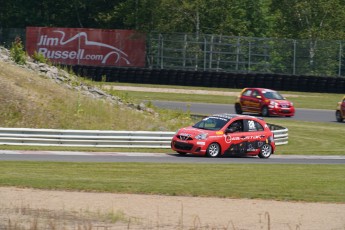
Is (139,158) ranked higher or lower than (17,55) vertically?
lower

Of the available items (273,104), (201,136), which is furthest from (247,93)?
(201,136)

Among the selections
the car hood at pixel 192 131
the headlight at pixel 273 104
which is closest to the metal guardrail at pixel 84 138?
the car hood at pixel 192 131

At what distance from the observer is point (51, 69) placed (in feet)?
125

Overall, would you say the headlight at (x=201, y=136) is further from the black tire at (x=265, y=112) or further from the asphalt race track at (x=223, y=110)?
the black tire at (x=265, y=112)

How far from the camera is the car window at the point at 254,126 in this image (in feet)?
98.8

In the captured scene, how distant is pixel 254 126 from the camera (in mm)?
30219

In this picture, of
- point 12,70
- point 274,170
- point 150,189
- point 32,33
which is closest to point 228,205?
point 150,189

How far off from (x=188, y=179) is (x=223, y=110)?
86.7ft

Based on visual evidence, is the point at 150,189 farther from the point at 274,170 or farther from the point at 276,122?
the point at 276,122

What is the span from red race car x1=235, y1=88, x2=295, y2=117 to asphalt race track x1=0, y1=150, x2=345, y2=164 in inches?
635

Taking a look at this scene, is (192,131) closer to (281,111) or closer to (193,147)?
(193,147)

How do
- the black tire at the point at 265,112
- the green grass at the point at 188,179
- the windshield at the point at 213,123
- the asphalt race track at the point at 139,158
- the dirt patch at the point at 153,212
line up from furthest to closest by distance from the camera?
the black tire at the point at 265,112
the windshield at the point at 213,123
the asphalt race track at the point at 139,158
the green grass at the point at 188,179
the dirt patch at the point at 153,212

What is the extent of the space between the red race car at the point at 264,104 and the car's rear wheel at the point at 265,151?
1659 centimetres

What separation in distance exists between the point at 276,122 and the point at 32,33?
26663 mm
